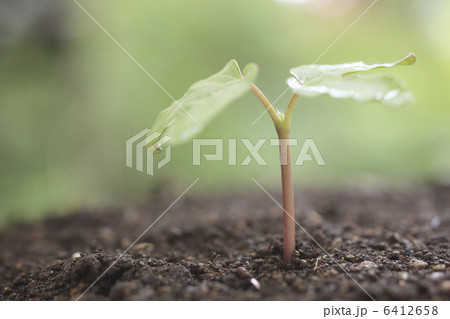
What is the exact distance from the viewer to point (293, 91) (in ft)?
2.12

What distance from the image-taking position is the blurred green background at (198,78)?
2.28 metres

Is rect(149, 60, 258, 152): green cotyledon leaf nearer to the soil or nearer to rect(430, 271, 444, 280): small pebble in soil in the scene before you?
the soil

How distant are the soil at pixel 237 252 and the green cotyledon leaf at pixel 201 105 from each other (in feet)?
0.93

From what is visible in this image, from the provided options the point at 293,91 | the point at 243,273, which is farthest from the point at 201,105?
the point at 243,273

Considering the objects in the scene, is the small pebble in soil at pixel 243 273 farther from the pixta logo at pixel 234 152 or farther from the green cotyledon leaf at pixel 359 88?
the pixta logo at pixel 234 152

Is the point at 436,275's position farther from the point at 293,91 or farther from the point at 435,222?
the point at 435,222

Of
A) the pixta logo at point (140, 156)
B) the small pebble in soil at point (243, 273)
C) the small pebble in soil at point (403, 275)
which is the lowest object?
the small pebble in soil at point (243, 273)

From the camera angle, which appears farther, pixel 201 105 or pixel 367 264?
pixel 367 264

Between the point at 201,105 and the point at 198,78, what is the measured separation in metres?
2.12

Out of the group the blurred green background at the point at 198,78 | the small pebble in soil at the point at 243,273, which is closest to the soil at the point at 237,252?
the small pebble in soil at the point at 243,273

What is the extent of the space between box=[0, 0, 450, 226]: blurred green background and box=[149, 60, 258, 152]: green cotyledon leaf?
153 centimetres

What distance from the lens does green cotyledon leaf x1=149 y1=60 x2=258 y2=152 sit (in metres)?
0.51
